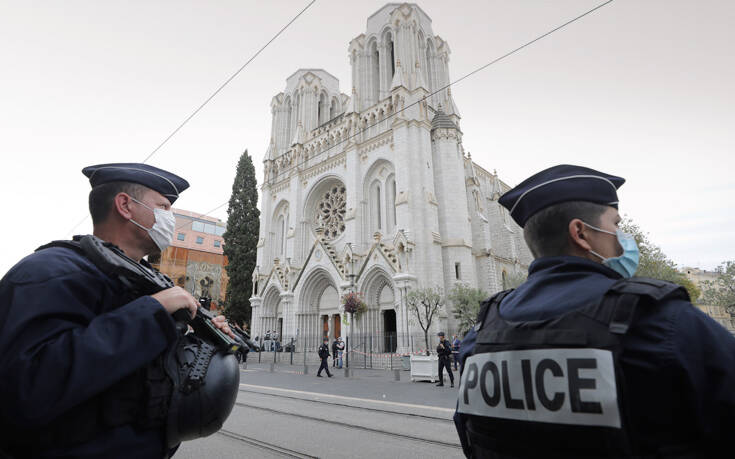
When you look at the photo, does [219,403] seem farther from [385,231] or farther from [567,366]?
[385,231]

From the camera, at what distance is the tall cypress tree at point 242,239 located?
34.2m

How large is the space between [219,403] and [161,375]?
0.30m

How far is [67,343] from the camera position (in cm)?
120

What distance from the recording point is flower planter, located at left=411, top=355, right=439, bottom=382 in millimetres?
13246

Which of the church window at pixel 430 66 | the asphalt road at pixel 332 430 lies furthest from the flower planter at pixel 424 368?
the church window at pixel 430 66

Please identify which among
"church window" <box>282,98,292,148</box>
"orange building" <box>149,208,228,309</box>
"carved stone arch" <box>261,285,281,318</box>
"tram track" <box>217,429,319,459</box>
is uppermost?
"church window" <box>282,98,292,148</box>

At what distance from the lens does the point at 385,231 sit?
2645 centimetres

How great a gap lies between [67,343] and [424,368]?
13449mm

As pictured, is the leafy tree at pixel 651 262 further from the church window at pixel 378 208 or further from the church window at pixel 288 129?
the church window at pixel 288 129

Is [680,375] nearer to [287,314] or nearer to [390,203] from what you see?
[390,203]

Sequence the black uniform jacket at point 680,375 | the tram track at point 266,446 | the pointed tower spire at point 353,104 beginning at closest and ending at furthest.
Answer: the black uniform jacket at point 680,375, the tram track at point 266,446, the pointed tower spire at point 353,104

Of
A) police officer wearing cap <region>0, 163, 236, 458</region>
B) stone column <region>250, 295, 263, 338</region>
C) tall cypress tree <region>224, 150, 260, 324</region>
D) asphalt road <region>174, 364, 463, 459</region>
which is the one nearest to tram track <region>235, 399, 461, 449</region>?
asphalt road <region>174, 364, 463, 459</region>

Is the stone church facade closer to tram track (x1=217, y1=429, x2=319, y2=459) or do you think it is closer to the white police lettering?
tram track (x1=217, y1=429, x2=319, y2=459)

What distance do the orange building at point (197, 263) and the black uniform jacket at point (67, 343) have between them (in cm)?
4141
